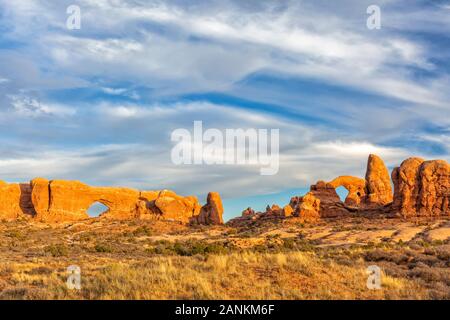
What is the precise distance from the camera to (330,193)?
64.1 metres

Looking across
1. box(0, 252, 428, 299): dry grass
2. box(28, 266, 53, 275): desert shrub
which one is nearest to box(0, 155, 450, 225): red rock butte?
box(0, 252, 428, 299): dry grass

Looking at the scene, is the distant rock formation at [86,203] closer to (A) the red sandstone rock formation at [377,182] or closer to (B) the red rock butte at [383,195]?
(B) the red rock butte at [383,195]

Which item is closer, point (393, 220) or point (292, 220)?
point (393, 220)

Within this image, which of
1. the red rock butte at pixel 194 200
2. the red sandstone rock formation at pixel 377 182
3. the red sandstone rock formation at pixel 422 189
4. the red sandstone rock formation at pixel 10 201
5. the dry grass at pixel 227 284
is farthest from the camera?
the red sandstone rock formation at pixel 10 201

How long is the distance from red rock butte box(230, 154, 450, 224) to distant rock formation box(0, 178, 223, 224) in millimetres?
7487

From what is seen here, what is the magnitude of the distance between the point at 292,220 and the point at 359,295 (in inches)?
1842

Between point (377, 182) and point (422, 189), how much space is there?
11077mm

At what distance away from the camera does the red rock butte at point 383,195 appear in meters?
51.4

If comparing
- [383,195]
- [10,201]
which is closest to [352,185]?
[383,195]

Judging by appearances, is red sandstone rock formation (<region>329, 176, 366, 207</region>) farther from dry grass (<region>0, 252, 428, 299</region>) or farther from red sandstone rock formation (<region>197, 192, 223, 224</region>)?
dry grass (<region>0, 252, 428, 299</region>)

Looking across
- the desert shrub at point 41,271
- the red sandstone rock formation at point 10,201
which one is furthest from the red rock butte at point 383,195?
the desert shrub at point 41,271
